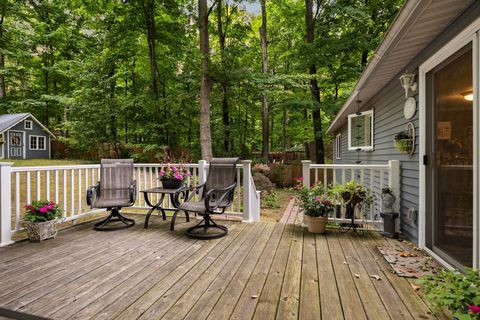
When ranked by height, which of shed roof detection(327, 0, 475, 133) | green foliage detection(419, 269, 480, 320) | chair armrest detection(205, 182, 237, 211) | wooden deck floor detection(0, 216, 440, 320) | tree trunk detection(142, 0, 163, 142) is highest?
tree trunk detection(142, 0, 163, 142)

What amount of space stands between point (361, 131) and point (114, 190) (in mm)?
6200

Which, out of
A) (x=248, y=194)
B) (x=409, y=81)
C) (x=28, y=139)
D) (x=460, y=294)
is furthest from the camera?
(x=28, y=139)

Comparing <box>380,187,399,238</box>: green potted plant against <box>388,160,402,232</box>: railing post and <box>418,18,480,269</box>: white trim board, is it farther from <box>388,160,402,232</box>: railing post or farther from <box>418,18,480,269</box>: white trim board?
<box>418,18,480,269</box>: white trim board

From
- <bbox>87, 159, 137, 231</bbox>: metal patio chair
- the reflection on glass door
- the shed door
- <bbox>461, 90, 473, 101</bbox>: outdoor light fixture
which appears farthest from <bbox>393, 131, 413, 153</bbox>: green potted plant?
the shed door

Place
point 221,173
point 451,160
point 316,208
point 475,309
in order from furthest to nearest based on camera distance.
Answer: point 221,173
point 316,208
point 451,160
point 475,309

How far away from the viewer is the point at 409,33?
286 centimetres

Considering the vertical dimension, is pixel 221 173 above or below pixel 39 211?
above

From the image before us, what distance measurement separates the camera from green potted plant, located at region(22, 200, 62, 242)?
3.46 m

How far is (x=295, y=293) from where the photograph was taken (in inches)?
86.4

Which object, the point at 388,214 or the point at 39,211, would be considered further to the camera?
the point at 388,214

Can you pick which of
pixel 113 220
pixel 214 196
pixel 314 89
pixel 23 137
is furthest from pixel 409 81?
pixel 23 137

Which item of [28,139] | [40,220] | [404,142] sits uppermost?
[28,139]

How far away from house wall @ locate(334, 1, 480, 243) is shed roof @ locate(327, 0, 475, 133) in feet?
0.24

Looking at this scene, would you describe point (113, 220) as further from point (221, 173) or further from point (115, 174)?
point (221, 173)
